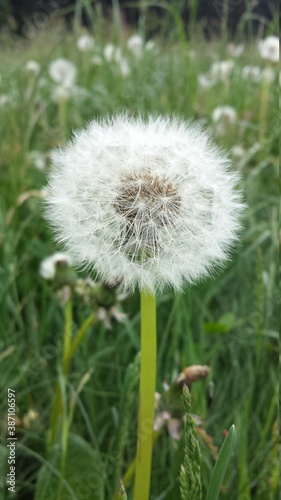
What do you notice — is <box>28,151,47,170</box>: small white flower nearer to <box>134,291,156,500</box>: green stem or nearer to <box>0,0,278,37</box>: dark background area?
<box>0,0,278,37</box>: dark background area

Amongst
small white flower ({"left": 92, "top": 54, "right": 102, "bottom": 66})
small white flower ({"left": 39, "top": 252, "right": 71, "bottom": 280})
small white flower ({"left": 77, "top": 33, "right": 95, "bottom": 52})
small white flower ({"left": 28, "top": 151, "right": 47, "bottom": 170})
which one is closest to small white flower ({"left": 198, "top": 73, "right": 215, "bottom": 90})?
small white flower ({"left": 92, "top": 54, "right": 102, "bottom": 66})

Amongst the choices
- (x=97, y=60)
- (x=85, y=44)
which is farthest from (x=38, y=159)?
(x=85, y=44)

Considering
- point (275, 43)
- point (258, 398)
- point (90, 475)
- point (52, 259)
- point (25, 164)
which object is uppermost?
point (275, 43)

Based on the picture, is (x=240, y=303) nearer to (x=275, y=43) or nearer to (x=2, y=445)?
(x=2, y=445)

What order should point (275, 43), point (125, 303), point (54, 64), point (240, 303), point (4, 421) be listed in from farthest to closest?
1. point (54, 64)
2. point (275, 43)
3. point (240, 303)
4. point (125, 303)
5. point (4, 421)

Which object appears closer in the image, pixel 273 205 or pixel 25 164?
pixel 25 164

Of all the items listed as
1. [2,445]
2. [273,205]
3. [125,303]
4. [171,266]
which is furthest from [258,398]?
[273,205]
